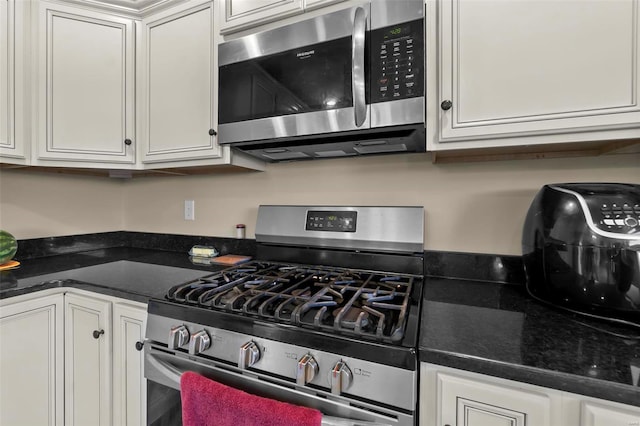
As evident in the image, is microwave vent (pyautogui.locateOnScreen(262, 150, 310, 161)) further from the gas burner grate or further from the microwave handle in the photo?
the gas burner grate

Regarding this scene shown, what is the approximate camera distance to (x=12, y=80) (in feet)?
4.24

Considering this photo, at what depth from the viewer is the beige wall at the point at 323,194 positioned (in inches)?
44.6

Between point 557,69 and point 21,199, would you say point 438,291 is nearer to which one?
point 557,69

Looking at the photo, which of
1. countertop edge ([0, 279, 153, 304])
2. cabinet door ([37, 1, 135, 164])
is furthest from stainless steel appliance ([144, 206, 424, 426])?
cabinet door ([37, 1, 135, 164])

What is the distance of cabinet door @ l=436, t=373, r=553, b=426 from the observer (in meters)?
0.56

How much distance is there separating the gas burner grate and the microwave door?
22.1 inches

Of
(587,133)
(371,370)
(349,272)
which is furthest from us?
(349,272)

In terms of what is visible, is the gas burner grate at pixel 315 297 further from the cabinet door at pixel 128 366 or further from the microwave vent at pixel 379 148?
the microwave vent at pixel 379 148

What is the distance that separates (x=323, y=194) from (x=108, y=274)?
1005 millimetres

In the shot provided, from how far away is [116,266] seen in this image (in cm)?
138

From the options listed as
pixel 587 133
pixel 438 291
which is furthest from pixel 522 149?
pixel 438 291

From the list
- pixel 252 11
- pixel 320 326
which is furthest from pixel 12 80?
pixel 320 326

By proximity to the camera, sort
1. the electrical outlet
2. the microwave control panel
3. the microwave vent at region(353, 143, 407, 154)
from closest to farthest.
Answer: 1. the microwave control panel
2. the microwave vent at region(353, 143, 407, 154)
3. the electrical outlet

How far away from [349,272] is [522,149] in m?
0.77
